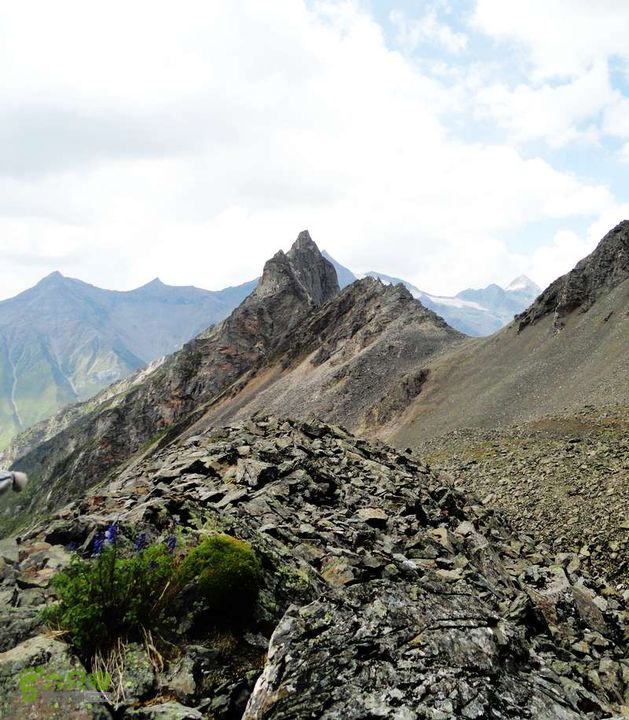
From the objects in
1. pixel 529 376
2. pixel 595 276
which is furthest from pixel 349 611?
pixel 595 276

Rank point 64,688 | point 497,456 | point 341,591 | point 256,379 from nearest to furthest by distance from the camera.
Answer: point 64,688
point 341,591
point 497,456
point 256,379

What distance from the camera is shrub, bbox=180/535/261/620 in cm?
899

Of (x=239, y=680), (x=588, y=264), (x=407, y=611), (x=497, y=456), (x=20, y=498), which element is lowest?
(x=20, y=498)

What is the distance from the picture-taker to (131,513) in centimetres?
1409

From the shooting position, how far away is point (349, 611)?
830 centimetres

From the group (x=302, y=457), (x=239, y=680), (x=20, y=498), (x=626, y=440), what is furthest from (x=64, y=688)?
(x=20, y=498)

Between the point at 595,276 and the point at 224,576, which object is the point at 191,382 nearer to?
the point at 595,276

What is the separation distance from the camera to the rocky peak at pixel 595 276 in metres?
65.1

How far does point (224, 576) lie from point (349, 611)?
2.30 metres

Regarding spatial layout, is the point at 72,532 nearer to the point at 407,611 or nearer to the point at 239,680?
the point at 239,680

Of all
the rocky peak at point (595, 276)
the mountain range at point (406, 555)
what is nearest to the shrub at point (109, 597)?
the mountain range at point (406, 555)

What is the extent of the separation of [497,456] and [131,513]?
26.7 m

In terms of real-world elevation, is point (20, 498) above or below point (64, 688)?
below

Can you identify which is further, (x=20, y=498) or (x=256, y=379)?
(x=20, y=498)
